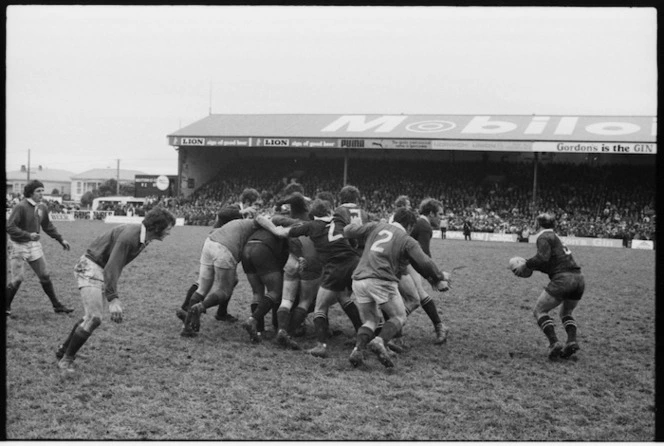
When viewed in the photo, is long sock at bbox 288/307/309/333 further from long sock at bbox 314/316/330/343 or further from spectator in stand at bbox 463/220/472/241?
spectator in stand at bbox 463/220/472/241

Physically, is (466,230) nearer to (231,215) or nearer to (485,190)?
(485,190)

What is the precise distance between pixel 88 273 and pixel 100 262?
0.14m

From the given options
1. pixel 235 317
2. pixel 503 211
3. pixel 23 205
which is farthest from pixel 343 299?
pixel 503 211

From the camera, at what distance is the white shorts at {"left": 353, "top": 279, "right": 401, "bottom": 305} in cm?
626

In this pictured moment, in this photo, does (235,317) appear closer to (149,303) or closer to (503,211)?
(149,303)

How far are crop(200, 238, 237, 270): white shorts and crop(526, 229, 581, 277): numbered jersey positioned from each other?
10.9ft

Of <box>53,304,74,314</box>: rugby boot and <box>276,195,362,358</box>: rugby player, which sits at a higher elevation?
<box>276,195,362,358</box>: rugby player

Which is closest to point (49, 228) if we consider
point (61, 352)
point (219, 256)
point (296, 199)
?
point (219, 256)

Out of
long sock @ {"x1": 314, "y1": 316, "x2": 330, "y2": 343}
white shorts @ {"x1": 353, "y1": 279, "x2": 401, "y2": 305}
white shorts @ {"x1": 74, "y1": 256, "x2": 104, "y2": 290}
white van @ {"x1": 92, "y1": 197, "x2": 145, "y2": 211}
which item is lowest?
long sock @ {"x1": 314, "y1": 316, "x2": 330, "y2": 343}

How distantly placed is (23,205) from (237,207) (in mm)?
2634

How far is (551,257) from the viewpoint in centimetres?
682

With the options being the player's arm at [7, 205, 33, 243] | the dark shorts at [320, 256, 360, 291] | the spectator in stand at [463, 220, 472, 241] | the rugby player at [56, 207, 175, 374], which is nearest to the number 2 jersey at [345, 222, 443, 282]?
the dark shorts at [320, 256, 360, 291]

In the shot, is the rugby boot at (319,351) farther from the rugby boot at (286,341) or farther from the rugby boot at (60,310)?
the rugby boot at (60,310)

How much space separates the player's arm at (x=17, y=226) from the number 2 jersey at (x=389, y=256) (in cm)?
422
